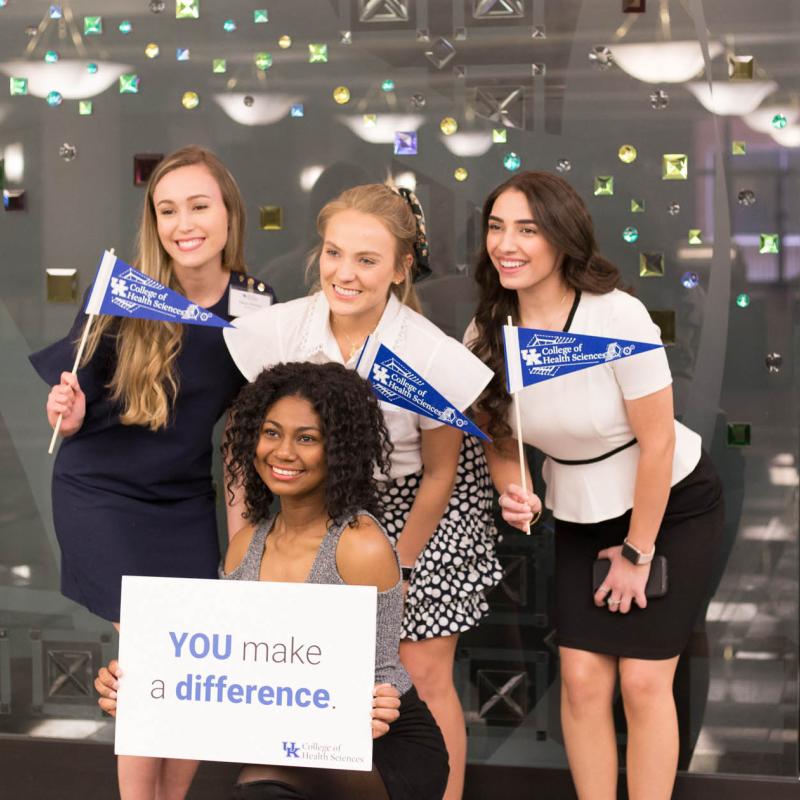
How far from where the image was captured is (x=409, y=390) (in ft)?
8.77

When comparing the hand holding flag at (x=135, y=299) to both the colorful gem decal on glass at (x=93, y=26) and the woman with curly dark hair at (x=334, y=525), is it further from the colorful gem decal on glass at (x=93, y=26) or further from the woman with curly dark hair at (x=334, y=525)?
the colorful gem decal on glass at (x=93, y=26)

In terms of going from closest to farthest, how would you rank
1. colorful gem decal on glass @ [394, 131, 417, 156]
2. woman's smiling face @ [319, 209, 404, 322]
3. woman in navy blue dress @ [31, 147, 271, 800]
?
woman's smiling face @ [319, 209, 404, 322]
woman in navy blue dress @ [31, 147, 271, 800]
colorful gem decal on glass @ [394, 131, 417, 156]

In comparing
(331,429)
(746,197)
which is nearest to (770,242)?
(746,197)

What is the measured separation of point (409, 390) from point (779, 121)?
1.44m

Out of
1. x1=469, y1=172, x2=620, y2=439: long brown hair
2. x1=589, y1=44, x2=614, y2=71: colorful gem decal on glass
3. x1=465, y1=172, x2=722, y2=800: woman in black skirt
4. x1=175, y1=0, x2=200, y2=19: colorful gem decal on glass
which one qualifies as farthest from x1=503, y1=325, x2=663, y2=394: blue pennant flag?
x1=175, y1=0, x2=200, y2=19: colorful gem decal on glass

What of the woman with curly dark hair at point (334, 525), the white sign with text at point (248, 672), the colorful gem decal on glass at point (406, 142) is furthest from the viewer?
the colorful gem decal on glass at point (406, 142)

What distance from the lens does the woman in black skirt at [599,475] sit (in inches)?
112

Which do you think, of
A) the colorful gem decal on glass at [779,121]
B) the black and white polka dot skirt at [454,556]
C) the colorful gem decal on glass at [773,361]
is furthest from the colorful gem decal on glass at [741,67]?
the black and white polka dot skirt at [454,556]

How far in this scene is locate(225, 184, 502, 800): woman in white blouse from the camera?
2838mm

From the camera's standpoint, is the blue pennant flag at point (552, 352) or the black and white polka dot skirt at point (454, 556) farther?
the black and white polka dot skirt at point (454, 556)

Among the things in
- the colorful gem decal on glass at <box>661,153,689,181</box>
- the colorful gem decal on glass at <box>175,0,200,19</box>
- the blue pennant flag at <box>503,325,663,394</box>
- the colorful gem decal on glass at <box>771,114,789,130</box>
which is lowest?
the blue pennant flag at <box>503,325,663,394</box>

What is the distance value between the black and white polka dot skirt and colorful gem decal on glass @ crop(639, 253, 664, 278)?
73cm

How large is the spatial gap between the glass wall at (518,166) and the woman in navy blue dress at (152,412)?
57 cm

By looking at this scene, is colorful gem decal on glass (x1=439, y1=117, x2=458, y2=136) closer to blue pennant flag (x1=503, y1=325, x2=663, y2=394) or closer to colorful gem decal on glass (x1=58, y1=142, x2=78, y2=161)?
blue pennant flag (x1=503, y1=325, x2=663, y2=394)
